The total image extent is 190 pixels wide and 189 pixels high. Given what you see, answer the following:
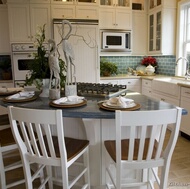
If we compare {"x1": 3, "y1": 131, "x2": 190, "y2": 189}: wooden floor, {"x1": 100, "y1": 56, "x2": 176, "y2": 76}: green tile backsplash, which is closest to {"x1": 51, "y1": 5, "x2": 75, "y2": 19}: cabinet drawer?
{"x1": 100, "y1": 56, "x2": 176, "y2": 76}: green tile backsplash

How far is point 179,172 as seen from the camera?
2398mm

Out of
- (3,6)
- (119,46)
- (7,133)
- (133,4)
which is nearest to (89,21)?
(119,46)

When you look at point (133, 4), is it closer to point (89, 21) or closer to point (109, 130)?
point (89, 21)

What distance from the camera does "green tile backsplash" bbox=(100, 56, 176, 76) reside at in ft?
15.1

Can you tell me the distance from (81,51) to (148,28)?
5.96ft

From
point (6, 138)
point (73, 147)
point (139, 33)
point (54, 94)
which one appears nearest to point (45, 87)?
point (54, 94)

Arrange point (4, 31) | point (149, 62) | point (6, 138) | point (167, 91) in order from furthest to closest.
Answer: point (149, 62) < point (4, 31) < point (167, 91) < point (6, 138)

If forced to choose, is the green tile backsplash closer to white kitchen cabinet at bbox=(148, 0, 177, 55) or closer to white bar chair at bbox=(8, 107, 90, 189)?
white kitchen cabinet at bbox=(148, 0, 177, 55)

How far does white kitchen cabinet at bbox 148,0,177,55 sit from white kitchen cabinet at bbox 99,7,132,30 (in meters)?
0.55

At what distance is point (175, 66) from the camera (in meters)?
4.34

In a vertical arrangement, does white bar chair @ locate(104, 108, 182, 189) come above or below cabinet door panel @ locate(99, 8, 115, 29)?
below

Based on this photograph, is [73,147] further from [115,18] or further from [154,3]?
[154,3]

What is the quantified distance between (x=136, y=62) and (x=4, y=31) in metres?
3.08

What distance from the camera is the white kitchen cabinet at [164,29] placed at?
4195 mm
